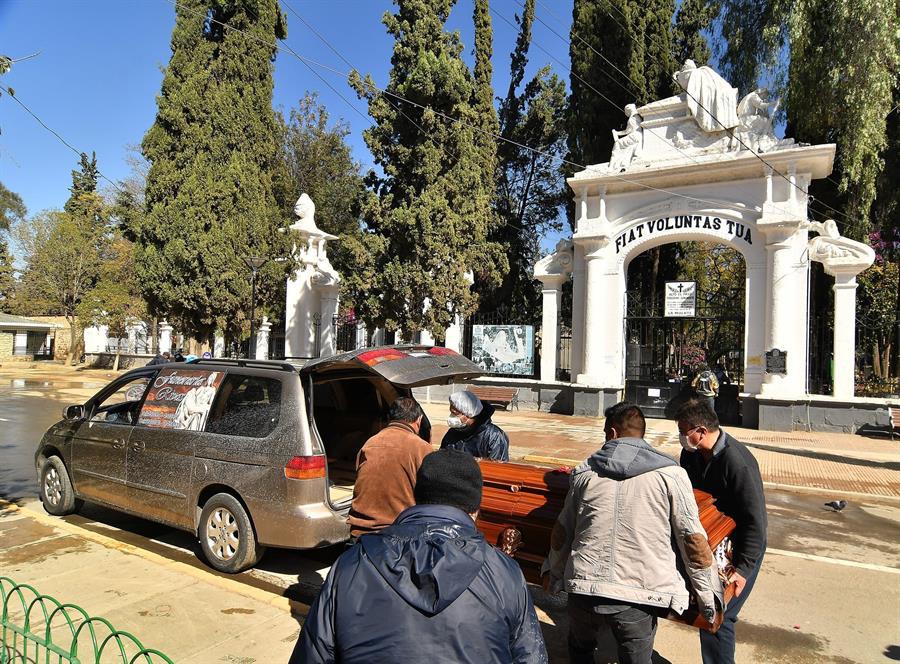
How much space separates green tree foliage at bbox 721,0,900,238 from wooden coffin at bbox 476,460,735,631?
15.6 meters

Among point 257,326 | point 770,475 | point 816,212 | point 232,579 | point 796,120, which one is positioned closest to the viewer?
point 232,579

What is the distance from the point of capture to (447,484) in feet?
6.53

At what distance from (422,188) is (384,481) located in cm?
1564

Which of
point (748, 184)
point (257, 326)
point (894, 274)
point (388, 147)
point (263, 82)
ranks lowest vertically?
point (257, 326)

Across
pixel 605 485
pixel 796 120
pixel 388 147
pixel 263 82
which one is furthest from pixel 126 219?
pixel 605 485

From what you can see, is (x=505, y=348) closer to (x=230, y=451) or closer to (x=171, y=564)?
(x=230, y=451)

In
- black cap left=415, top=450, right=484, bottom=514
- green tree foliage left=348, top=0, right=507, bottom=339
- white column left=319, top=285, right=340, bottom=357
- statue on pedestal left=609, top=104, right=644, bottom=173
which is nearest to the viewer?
black cap left=415, top=450, right=484, bottom=514

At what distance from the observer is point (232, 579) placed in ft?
15.8

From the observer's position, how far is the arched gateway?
14.1 metres

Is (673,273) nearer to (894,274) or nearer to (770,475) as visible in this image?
(894,274)

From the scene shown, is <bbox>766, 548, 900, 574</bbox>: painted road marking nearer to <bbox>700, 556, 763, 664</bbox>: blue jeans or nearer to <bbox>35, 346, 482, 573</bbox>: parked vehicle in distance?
<bbox>700, 556, 763, 664</bbox>: blue jeans

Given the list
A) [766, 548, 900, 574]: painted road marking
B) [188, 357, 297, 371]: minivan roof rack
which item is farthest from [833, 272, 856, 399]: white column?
[188, 357, 297, 371]: minivan roof rack

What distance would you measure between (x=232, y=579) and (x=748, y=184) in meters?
14.7

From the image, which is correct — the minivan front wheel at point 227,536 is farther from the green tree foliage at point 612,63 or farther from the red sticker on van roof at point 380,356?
the green tree foliage at point 612,63
